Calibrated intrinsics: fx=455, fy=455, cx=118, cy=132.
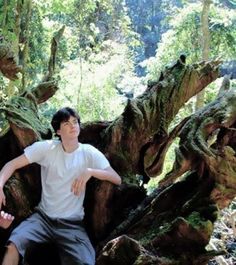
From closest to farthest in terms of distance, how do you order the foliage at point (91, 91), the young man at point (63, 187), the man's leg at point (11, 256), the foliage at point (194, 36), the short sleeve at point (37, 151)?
the man's leg at point (11, 256) < the young man at point (63, 187) < the short sleeve at point (37, 151) < the foliage at point (194, 36) < the foliage at point (91, 91)

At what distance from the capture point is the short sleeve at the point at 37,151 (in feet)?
7.84

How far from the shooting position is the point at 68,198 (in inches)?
92.5

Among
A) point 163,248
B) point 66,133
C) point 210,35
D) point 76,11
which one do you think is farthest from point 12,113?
point 76,11

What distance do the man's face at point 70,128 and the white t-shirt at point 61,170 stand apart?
89mm

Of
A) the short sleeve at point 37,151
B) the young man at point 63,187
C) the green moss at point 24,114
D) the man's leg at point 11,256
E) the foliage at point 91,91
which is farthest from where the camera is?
the foliage at point 91,91

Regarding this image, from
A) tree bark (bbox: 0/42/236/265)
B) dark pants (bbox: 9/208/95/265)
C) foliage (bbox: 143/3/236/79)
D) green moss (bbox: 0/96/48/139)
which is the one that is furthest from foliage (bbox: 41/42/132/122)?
dark pants (bbox: 9/208/95/265)

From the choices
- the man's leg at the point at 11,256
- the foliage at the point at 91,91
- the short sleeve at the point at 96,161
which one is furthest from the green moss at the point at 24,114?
the foliage at the point at 91,91

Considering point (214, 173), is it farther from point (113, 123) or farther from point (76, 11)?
point (76, 11)

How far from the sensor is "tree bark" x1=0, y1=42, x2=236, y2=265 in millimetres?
2191

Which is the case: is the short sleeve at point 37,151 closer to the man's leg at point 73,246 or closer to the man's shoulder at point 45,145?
the man's shoulder at point 45,145

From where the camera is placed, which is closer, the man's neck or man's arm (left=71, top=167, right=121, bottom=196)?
man's arm (left=71, top=167, right=121, bottom=196)

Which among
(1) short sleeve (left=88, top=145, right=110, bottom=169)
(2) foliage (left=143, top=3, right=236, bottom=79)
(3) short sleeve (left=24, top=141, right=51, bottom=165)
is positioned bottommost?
(1) short sleeve (left=88, top=145, right=110, bottom=169)

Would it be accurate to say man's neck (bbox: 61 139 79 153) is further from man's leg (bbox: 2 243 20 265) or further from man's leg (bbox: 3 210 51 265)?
man's leg (bbox: 2 243 20 265)

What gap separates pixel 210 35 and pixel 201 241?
16.1ft
